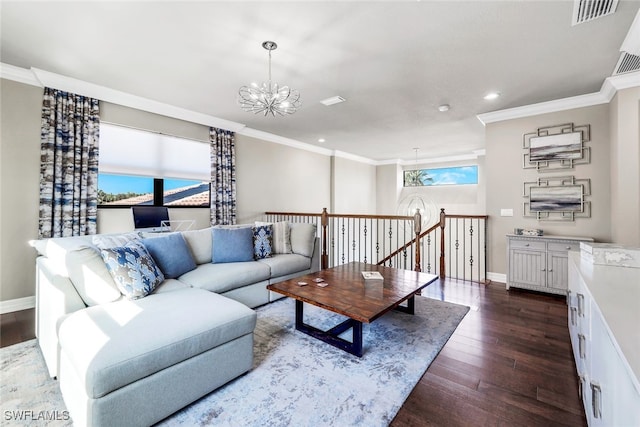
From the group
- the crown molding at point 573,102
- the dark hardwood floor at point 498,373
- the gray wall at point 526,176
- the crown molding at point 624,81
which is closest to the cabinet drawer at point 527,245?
the gray wall at point 526,176

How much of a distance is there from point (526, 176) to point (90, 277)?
5.33m

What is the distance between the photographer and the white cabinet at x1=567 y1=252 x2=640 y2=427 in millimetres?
792

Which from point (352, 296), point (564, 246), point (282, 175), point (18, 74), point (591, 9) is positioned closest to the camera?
point (591, 9)

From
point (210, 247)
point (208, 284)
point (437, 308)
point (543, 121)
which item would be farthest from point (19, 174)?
point (543, 121)

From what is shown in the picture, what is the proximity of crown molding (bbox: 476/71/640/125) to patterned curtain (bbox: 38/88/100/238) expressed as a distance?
18.6 ft

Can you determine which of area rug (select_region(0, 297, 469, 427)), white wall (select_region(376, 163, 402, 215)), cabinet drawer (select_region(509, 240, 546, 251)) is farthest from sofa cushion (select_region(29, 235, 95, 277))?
white wall (select_region(376, 163, 402, 215))

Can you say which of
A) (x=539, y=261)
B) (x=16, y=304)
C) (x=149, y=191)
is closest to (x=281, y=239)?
(x=149, y=191)

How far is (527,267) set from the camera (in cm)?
376

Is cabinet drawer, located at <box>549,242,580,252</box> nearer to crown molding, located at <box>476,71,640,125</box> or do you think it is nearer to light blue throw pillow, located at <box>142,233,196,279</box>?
crown molding, located at <box>476,71,640,125</box>

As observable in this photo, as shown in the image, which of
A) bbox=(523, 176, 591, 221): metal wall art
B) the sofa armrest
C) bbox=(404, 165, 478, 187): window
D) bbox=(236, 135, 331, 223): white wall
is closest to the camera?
the sofa armrest

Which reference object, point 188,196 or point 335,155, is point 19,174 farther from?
point 335,155

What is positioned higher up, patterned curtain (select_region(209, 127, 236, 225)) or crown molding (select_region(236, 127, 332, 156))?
crown molding (select_region(236, 127, 332, 156))

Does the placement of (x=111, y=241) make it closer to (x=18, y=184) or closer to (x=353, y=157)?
(x=18, y=184)

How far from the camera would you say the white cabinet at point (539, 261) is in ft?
11.5
